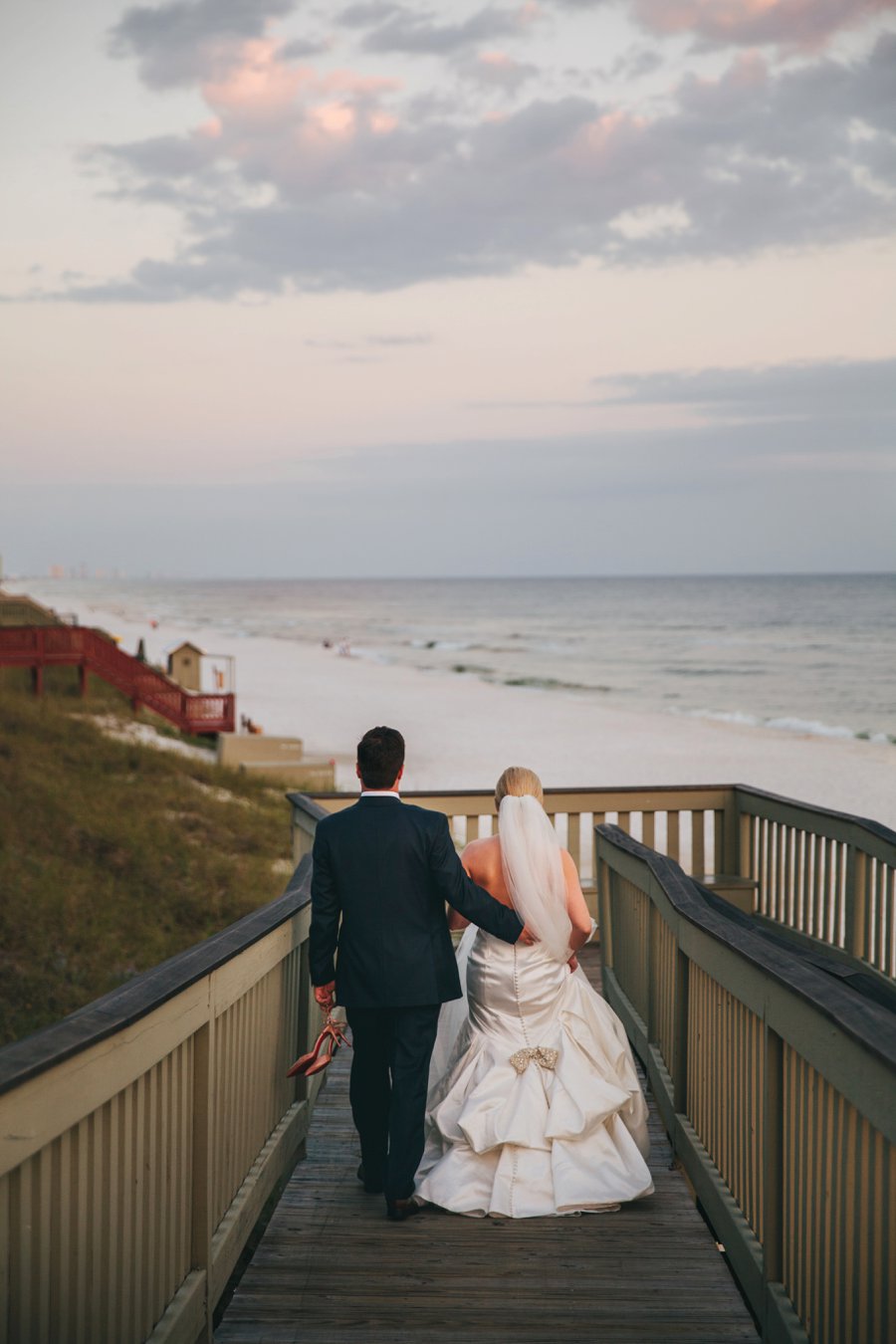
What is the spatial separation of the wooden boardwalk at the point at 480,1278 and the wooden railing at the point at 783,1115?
0.17 meters

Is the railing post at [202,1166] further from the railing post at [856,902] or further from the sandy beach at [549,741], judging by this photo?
the sandy beach at [549,741]

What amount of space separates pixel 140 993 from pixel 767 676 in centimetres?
6849

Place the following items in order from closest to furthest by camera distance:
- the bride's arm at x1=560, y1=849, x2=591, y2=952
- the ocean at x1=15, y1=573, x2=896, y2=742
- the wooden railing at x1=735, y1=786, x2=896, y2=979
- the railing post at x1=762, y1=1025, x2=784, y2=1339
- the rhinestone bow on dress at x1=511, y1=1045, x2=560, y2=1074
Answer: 1. the railing post at x1=762, y1=1025, x2=784, y2=1339
2. the rhinestone bow on dress at x1=511, y1=1045, x2=560, y2=1074
3. the bride's arm at x1=560, y1=849, x2=591, y2=952
4. the wooden railing at x1=735, y1=786, x2=896, y2=979
5. the ocean at x1=15, y1=573, x2=896, y2=742

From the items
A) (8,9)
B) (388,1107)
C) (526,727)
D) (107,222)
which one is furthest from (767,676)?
(388,1107)

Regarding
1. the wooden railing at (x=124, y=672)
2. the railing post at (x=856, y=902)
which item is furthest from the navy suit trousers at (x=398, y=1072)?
the wooden railing at (x=124, y=672)

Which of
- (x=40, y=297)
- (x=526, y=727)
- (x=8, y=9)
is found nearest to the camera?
(x=8, y=9)

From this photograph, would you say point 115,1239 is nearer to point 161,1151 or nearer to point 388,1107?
point 161,1151

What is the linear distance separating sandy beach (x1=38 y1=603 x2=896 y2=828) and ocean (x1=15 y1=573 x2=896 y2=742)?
17.6 feet

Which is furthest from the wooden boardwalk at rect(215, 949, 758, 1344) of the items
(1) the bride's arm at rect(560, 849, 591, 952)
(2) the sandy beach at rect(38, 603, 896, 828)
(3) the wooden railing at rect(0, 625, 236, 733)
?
(3) the wooden railing at rect(0, 625, 236, 733)

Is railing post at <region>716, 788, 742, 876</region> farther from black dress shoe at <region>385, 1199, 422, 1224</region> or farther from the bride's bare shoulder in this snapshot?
black dress shoe at <region>385, 1199, 422, 1224</region>

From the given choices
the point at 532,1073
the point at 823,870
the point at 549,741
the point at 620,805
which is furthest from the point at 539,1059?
the point at 549,741

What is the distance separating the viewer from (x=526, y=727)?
41.9 m

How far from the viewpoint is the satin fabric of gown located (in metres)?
4.57

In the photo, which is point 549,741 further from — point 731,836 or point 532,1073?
point 532,1073
